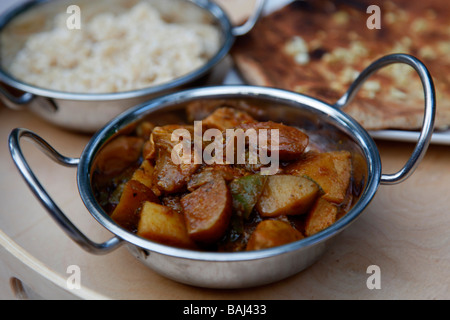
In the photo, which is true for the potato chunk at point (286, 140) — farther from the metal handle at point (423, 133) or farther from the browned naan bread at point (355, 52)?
the browned naan bread at point (355, 52)

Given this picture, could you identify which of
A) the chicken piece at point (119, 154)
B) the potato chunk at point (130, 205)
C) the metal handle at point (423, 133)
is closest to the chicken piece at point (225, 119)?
the chicken piece at point (119, 154)

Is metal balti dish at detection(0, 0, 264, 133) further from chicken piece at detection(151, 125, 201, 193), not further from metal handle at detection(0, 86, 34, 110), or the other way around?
chicken piece at detection(151, 125, 201, 193)

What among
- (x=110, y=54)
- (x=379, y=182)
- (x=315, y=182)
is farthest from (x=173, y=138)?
(x=110, y=54)

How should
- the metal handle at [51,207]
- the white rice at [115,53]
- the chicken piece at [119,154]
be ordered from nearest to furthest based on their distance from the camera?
the metal handle at [51,207], the chicken piece at [119,154], the white rice at [115,53]

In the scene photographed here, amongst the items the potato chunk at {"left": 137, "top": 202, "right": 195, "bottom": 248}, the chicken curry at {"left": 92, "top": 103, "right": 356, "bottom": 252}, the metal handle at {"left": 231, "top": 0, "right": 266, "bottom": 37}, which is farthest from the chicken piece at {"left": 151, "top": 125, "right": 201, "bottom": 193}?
the metal handle at {"left": 231, "top": 0, "right": 266, "bottom": 37}

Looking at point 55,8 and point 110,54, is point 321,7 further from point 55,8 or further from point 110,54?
point 55,8

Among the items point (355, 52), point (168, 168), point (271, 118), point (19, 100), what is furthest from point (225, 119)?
point (355, 52)

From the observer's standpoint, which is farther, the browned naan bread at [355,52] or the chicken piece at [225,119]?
the browned naan bread at [355,52]

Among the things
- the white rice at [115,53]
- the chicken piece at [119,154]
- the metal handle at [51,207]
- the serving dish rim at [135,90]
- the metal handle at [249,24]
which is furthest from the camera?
Result: the metal handle at [249,24]
